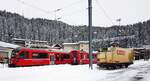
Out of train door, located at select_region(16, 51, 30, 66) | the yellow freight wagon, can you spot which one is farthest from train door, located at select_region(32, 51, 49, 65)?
the yellow freight wagon

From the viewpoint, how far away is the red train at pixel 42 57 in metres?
33.5

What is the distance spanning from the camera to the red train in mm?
33484

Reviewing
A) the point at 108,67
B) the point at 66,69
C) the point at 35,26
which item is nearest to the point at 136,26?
the point at 35,26

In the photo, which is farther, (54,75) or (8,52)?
(8,52)

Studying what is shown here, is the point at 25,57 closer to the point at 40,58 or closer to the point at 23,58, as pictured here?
the point at 23,58

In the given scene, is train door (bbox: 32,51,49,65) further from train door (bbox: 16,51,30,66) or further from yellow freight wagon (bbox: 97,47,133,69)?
yellow freight wagon (bbox: 97,47,133,69)

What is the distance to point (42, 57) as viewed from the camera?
37.4 m

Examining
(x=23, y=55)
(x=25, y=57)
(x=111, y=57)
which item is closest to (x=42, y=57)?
(x=25, y=57)

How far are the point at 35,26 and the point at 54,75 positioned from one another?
13183cm

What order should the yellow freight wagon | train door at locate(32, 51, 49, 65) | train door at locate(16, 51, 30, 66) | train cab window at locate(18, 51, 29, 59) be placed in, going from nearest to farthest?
the yellow freight wagon < train door at locate(16, 51, 30, 66) < train cab window at locate(18, 51, 29, 59) < train door at locate(32, 51, 49, 65)

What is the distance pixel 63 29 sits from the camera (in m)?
149

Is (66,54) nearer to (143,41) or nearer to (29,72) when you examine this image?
(29,72)

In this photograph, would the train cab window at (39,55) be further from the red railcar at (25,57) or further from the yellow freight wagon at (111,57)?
the yellow freight wagon at (111,57)

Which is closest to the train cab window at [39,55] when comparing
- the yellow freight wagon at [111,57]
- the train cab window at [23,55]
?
the train cab window at [23,55]
